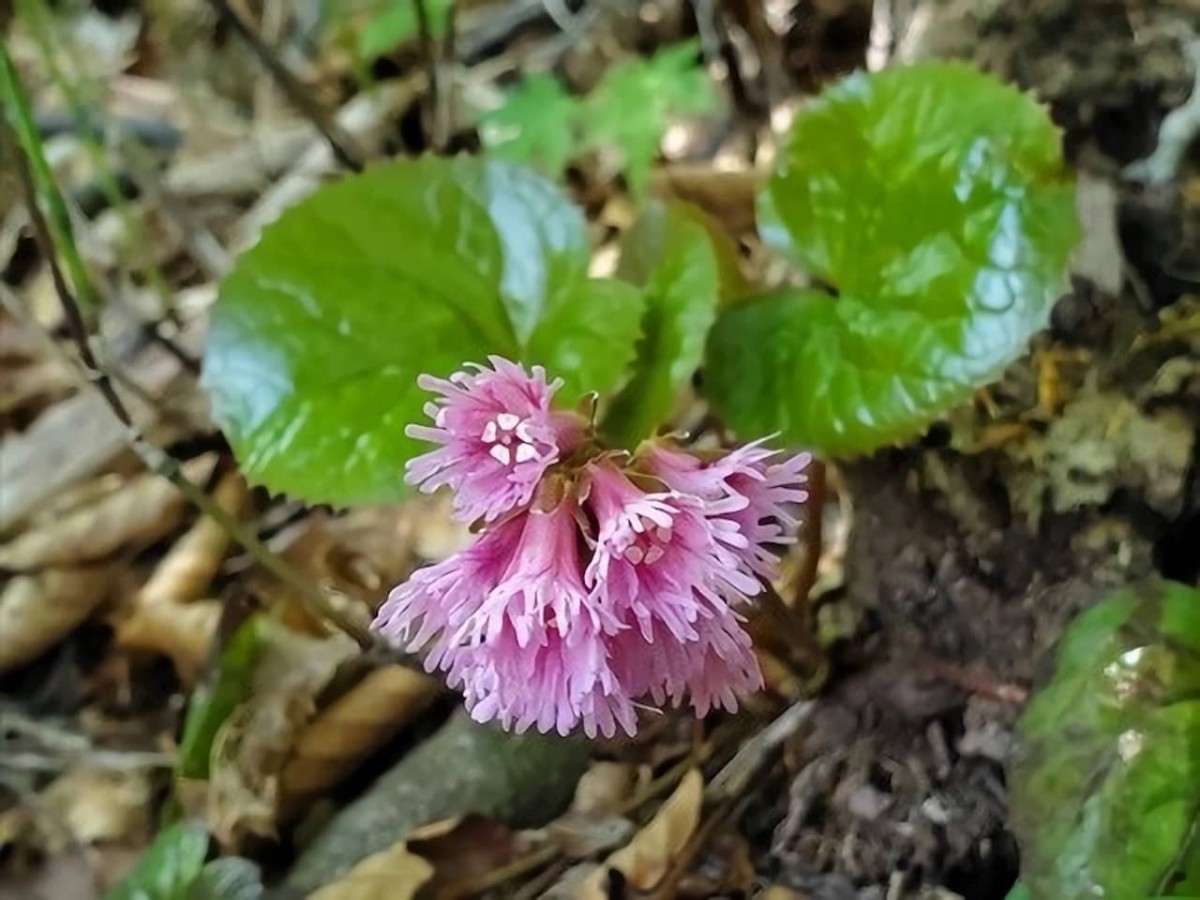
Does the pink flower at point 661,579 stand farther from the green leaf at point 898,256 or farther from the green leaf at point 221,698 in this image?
the green leaf at point 221,698

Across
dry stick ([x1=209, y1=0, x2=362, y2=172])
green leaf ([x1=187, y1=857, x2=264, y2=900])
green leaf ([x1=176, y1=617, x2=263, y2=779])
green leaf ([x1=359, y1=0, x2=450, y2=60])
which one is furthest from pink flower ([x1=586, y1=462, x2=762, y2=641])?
green leaf ([x1=359, y1=0, x2=450, y2=60])

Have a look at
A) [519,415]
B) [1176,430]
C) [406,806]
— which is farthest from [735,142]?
[519,415]

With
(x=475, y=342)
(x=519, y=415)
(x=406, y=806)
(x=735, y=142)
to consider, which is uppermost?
(x=519, y=415)

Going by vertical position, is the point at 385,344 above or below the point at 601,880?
above

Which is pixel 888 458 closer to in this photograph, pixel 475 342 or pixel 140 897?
pixel 475 342

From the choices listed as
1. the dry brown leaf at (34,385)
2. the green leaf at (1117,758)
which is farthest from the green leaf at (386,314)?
the dry brown leaf at (34,385)
